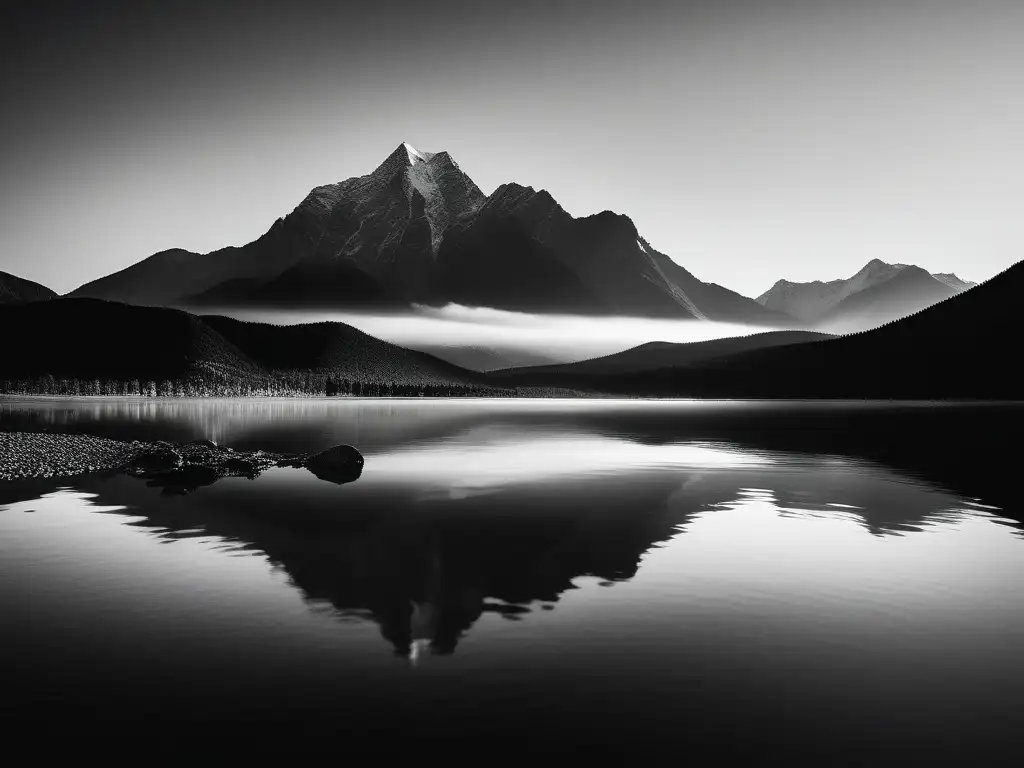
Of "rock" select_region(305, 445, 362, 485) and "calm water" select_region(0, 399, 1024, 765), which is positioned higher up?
"rock" select_region(305, 445, 362, 485)

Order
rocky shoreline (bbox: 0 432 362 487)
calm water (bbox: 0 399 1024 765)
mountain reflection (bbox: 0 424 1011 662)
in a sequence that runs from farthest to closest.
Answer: rocky shoreline (bbox: 0 432 362 487) → mountain reflection (bbox: 0 424 1011 662) → calm water (bbox: 0 399 1024 765)

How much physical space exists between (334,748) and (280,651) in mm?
5849

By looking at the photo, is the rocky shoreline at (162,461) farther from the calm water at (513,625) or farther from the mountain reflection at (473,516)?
the calm water at (513,625)

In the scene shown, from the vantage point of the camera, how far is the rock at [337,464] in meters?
60.5

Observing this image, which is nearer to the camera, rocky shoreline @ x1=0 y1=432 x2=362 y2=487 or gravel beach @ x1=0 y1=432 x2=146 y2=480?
rocky shoreline @ x1=0 y1=432 x2=362 y2=487

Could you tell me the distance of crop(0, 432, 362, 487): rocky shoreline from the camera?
56531 mm

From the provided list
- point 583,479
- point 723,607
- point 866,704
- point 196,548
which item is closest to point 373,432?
point 583,479

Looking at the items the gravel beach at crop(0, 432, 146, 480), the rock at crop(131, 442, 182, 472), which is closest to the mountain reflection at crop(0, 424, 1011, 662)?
the rock at crop(131, 442, 182, 472)

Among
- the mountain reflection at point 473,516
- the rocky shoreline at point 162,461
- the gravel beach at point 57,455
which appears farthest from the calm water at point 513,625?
the gravel beach at point 57,455

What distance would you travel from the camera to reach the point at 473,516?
42188 millimetres

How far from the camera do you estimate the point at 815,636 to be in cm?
2139

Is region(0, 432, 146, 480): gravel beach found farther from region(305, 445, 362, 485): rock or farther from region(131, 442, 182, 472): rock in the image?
region(305, 445, 362, 485): rock

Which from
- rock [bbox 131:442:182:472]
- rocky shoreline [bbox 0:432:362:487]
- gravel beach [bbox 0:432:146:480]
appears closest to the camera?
rocky shoreline [bbox 0:432:362:487]

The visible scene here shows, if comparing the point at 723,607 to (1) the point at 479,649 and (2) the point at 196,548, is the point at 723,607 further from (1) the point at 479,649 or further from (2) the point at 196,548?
(2) the point at 196,548
